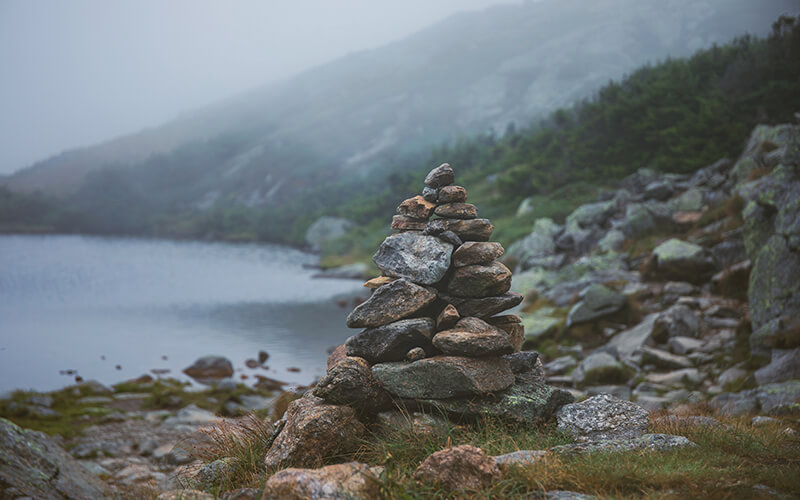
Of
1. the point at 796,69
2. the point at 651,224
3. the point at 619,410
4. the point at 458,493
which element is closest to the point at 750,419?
the point at 619,410

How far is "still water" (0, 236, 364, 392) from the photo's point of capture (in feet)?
110

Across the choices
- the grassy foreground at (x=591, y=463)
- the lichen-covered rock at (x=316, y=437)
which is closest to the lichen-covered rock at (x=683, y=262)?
the grassy foreground at (x=591, y=463)

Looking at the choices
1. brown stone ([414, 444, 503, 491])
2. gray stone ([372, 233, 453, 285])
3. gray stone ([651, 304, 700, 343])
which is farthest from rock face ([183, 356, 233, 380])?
brown stone ([414, 444, 503, 491])

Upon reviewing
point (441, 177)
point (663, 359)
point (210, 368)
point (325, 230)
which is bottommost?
point (210, 368)

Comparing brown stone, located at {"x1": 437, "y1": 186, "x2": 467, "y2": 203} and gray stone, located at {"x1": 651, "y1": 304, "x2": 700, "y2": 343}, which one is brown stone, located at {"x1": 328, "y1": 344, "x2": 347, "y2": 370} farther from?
gray stone, located at {"x1": 651, "y1": 304, "x2": 700, "y2": 343}

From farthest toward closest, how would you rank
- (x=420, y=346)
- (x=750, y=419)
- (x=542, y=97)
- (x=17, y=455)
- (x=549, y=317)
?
(x=542, y=97) → (x=549, y=317) → (x=17, y=455) → (x=750, y=419) → (x=420, y=346)

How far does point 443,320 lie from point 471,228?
5.53ft

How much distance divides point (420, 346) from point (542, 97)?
170m

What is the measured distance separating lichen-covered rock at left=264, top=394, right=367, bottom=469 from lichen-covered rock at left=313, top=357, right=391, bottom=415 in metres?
0.17

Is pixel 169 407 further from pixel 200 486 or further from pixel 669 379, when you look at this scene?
pixel 669 379

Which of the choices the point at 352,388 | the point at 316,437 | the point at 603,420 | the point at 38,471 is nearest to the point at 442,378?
the point at 352,388

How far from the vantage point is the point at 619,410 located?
712 cm

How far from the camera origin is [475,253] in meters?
7.98

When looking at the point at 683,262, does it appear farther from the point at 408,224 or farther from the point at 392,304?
the point at 392,304
